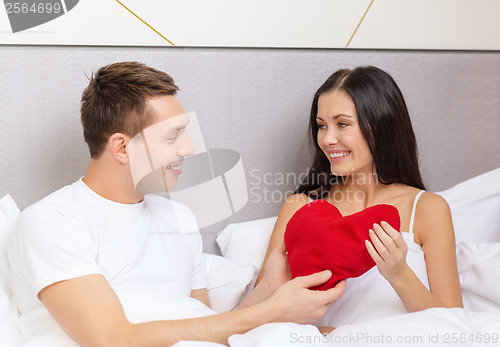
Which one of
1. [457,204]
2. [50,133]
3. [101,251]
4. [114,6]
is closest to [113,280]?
[101,251]

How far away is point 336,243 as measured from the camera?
44.1 inches

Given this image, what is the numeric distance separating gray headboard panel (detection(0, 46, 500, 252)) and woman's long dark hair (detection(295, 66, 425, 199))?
0.75 feet

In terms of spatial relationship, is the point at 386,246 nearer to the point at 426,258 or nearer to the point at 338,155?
the point at 426,258

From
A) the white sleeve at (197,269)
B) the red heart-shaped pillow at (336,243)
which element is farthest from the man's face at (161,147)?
the red heart-shaped pillow at (336,243)

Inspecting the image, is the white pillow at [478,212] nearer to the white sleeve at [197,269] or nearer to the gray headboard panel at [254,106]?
the gray headboard panel at [254,106]

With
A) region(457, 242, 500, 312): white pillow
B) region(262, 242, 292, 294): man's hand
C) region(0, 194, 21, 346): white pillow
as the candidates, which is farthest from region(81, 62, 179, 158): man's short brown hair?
region(457, 242, 500, 312): white pillow

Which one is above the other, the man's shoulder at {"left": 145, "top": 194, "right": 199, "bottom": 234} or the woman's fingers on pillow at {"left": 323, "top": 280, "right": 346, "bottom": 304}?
the man's shoulder at {"left": 145, "top": 194, "right": 199, "bottom": 234}

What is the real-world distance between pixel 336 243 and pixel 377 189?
17.8 inches

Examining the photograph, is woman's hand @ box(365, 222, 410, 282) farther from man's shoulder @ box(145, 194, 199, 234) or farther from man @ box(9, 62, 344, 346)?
man's shoulder @ box(145, 194, 199, 234)

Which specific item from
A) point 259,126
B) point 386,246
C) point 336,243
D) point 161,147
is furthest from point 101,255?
point 259,126

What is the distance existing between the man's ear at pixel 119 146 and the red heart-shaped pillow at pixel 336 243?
17.3 inches

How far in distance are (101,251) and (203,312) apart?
272 mm

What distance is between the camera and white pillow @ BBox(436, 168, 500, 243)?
1596 millimetres

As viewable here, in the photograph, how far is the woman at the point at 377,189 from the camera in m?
1.27
